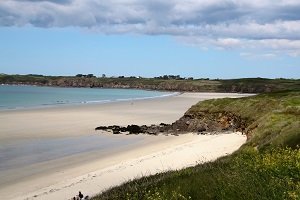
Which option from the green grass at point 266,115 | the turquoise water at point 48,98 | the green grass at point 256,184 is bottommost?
the turquoise water at point 48,98

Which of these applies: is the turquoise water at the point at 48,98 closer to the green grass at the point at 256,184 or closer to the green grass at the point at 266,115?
the green grass at the point at 266,115

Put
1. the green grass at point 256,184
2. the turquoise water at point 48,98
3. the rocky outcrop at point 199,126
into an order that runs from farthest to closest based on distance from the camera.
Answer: the turquoise water at point 48,98 < the rocky outcrop at point 199,126 < the green grass at point 256,184

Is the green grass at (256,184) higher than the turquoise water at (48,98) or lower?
higher

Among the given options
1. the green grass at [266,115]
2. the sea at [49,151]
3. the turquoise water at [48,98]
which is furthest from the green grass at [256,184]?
the turquoise water at [48,98]

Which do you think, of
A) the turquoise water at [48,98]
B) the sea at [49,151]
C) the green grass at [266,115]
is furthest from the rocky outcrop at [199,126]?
the turquoise water at [48,98]

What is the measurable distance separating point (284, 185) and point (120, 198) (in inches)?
182

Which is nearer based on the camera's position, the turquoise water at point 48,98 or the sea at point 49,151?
the sea at point 49,151

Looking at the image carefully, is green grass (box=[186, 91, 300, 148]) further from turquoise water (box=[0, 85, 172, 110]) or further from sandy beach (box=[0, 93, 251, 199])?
turquoise water (box=[0, 85, 172, 110])

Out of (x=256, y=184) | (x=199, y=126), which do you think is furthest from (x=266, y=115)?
(x=256, y=184)

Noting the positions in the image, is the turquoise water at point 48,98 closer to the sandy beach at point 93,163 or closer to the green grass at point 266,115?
the green grass at point 266,115

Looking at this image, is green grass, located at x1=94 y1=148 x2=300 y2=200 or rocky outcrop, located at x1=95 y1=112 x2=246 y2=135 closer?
green grass, located at x1=94 y1=148 x2=300 y2=200

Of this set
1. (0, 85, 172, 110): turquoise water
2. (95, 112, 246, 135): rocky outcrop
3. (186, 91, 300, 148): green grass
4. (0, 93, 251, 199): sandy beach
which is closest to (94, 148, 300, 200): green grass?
(0, 93, 251, 199): sandy beach

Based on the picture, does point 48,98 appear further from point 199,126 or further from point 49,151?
point 49,151

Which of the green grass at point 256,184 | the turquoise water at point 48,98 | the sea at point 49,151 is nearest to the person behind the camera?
the green grass at point 256,184
